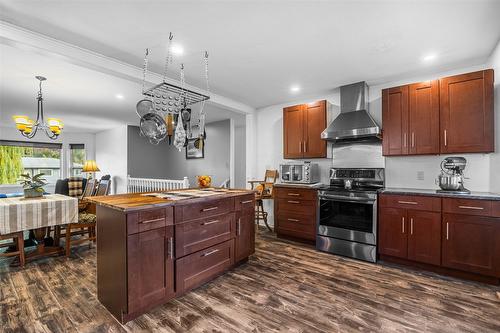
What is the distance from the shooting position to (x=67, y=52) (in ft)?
8.16

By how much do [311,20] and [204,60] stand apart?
133cm

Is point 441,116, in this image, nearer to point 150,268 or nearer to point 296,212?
point 296,212

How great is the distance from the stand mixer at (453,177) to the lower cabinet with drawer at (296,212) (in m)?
1.58

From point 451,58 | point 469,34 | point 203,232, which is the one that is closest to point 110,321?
point 203,232

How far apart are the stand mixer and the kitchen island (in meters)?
2.67

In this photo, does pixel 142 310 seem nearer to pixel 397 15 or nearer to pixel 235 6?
pixel 235 6

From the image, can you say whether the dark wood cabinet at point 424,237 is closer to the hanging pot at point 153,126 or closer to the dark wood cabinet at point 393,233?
the dark wood cabinet at point 393,233

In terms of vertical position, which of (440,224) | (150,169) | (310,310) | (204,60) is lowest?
(310,310)

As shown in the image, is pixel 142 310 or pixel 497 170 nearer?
pixel 142 310

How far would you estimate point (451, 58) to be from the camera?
9.28 feet

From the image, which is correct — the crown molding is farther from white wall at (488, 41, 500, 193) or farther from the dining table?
white wall at (488, 41, 500, 193)

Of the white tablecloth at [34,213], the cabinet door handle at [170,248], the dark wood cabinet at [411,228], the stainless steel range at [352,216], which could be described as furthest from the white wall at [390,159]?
the white tablecloth at [34,213]

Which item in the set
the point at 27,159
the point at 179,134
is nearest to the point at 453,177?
the point at 179,134

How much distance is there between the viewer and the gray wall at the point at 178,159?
22.0ft
